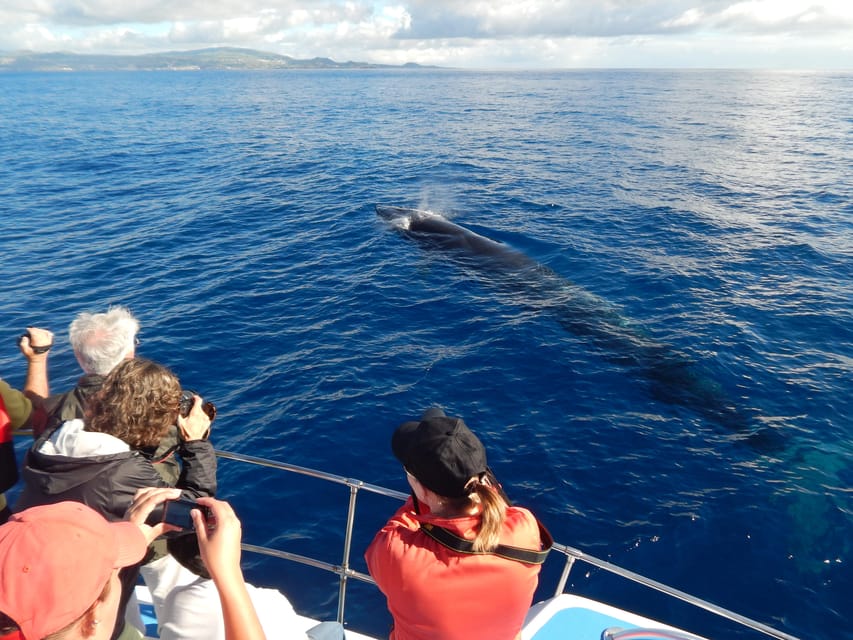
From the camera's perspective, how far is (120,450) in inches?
148

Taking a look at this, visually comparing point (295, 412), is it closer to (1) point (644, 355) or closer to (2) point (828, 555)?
(1) point (644, 355)

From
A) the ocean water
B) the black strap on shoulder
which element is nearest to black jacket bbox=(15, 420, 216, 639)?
the black strap on shoulder

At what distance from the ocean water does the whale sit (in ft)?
0.38

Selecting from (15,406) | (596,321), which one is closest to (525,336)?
(596,321)

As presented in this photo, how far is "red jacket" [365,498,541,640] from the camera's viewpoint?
3164 mm

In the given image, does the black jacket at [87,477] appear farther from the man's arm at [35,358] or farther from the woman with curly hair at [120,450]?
the man's arm at [35,358]

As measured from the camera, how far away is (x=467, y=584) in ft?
10.4

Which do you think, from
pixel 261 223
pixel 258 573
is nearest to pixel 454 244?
pixel 261 223

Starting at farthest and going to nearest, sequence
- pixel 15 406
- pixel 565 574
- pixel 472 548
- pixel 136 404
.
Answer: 1. pixel 565 574
2. pixel 15 406
3. pixel 136 404
4. pixel 472 548

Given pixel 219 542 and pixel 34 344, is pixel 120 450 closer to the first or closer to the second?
pixel 219 542

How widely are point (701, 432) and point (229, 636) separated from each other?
35.1 ft

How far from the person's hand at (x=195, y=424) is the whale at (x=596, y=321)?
33.8ft

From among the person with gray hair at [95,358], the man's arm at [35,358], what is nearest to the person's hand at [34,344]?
the man's arm at [35,358]

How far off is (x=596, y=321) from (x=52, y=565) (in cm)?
1462
